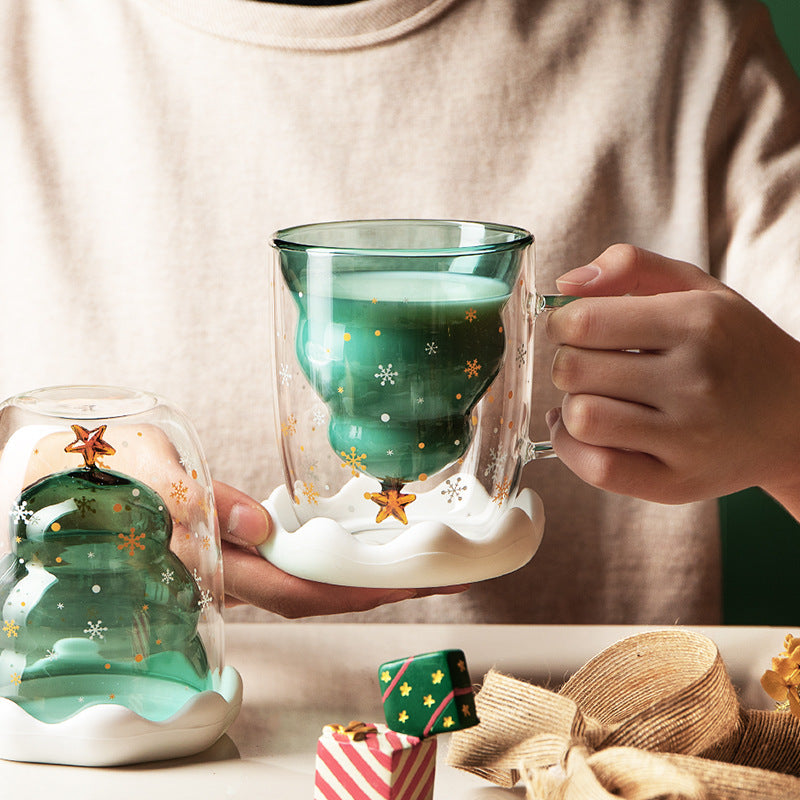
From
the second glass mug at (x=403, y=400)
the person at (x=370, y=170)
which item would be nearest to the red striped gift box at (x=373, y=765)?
the second glass mug at (x=403, y=400)

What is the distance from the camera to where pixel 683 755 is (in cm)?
32

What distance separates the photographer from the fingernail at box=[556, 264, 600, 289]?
46cm

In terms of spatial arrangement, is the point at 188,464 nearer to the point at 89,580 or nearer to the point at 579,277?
the point at 89,580

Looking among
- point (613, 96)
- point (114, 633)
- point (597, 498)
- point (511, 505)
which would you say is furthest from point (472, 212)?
point (114, 633)

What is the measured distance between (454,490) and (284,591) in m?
0.10

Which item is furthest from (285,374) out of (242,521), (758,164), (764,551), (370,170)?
(764,551)

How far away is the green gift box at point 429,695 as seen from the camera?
0.29m

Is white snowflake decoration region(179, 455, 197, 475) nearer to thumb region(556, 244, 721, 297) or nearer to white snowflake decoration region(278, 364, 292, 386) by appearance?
white snowflake decoration region(278, 364, 292, 386)

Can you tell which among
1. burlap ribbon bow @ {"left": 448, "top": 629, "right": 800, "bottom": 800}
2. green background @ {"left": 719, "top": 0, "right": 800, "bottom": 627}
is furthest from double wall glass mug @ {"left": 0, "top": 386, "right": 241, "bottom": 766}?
green background @ {"left": 719, "top": 0, "right": 800, "bottom": 627}

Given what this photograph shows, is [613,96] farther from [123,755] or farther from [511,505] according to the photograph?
[123,755]

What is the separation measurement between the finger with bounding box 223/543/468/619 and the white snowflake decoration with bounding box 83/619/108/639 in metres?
0.13

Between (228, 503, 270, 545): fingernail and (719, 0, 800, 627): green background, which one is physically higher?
(228, 503, 270, 545): fingernail

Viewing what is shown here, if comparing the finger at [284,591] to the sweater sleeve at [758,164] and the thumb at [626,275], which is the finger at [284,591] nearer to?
the thumb at [626,275]

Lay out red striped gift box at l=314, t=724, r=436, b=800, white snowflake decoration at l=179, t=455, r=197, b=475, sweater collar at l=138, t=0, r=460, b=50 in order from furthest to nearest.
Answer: sweater collar at l=138, t=0, r=460, b=50, white snowflake decoration at l=179, t=455, r=197, b=475, red striped gift box at l=314, t=724, r=436, b=800
